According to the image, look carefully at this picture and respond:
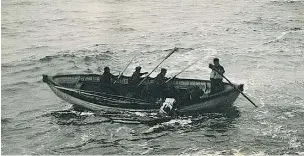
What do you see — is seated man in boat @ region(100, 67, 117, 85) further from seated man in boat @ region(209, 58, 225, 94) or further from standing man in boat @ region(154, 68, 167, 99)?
seated man in boat @ region(209, 58, 225, 94)

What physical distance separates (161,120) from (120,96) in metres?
1.92

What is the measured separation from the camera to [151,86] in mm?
16562

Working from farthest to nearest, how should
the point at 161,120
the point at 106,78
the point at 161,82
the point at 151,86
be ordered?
the point at 106,78, the point at 151,86, the point at 161,82, the point at 161,120

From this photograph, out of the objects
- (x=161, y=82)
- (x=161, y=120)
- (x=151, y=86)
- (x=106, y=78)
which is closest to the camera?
(x=161, y=120)

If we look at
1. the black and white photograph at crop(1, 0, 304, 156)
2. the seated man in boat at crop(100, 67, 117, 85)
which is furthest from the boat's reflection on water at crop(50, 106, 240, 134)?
the seated man in boat at crop(100, 67, 117, 85)

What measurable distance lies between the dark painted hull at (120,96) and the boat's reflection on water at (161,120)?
37cm

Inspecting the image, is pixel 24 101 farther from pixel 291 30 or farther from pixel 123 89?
pixel 291 30

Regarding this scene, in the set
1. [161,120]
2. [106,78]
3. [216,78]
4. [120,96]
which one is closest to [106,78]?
[106,78]

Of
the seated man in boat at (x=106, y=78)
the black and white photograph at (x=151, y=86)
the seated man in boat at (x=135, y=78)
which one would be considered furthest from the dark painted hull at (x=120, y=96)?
the seated man in boat at (x=135, y=78)

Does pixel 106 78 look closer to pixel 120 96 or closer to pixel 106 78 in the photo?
pixel 106 78

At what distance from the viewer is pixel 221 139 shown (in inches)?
586

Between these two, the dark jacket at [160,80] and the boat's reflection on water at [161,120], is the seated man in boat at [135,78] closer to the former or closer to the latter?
the dark jacket at [160,80]

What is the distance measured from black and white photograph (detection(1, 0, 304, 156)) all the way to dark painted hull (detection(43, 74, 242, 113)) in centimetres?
5

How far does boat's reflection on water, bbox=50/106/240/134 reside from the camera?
15.9m
